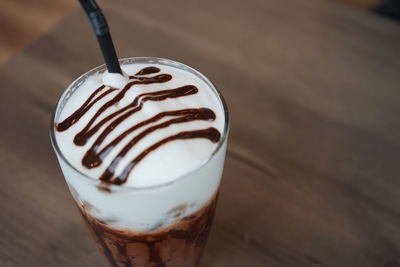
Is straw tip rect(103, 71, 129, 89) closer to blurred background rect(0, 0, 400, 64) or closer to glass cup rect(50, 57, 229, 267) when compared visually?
glass cup rect(50, 57, 229, 267)

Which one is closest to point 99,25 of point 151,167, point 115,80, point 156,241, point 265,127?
point 115,80

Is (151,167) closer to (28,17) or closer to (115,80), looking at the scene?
(115,80)

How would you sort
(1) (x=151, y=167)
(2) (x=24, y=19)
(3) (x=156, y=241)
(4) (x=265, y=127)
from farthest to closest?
(2) (x=24, y=19) → (4) (x=265, y=127) → (3) (x=156, y=241) → (1) (x=151, y=167)

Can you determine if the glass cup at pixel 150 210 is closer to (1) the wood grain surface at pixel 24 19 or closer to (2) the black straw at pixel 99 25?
(2) the black straw at pixel 99 25

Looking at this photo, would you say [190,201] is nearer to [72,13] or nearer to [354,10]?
[72,13]

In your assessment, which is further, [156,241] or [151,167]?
[156,241]

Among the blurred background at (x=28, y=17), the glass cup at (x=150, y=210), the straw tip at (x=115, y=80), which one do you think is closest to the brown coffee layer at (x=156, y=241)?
the glass cup at (x=150, y=210)

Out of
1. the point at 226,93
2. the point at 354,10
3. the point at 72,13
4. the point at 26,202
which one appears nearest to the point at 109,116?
the point at 26,202
